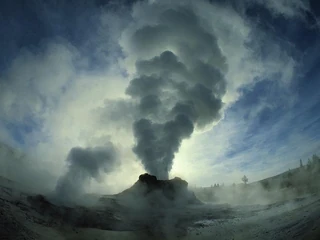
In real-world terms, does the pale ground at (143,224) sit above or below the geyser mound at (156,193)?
below

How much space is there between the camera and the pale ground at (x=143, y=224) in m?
16.1

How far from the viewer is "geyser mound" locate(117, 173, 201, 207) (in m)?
35.2

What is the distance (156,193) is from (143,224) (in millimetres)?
13084

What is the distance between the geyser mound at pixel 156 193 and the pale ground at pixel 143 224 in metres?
5.34

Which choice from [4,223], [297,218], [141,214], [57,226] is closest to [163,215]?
[141,214]

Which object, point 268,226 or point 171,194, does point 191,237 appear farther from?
point 171,194

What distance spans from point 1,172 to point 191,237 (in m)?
22.7

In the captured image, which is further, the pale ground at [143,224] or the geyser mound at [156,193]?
the geyser mound at [156,193]

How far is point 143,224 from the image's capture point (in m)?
24.8

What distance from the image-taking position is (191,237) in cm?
2123

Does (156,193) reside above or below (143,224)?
above

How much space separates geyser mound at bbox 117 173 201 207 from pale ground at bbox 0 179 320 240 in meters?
5.34

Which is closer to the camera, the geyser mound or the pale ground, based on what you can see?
the pale ground

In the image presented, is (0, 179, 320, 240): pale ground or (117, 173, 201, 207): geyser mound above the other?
(117, 173, 201, 207): geyser mound
